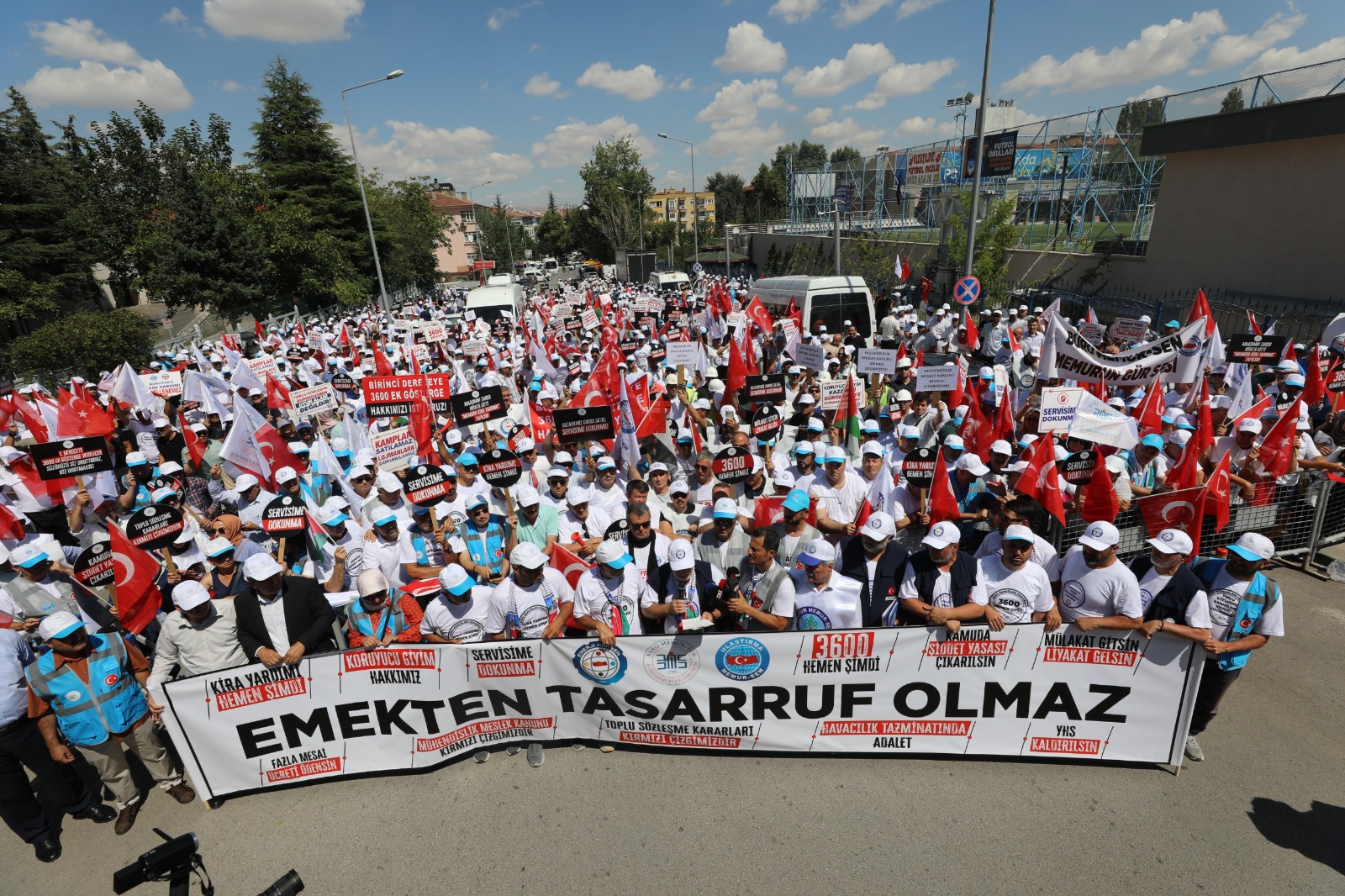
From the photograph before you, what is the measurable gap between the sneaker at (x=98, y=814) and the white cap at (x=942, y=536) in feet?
20.2

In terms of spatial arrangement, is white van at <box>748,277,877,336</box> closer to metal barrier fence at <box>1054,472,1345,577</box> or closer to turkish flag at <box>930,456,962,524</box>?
metal barrier fence at <box>1054,472,1345,577</box>

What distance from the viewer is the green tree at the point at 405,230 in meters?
41.3

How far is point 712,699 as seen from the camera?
475 cm

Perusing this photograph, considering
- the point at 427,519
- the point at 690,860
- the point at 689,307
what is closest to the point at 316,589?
the point at 427,519

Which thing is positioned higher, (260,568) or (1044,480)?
(260,568)

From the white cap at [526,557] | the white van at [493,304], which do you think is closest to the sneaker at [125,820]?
the white cap at [526,557]

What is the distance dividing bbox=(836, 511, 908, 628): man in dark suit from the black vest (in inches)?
61.4

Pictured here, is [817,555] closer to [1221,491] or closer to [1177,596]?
[1177,596]

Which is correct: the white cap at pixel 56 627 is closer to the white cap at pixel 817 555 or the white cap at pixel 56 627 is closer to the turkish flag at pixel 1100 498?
the white cap at pixel 817 555

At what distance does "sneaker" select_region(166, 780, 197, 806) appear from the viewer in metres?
4.93

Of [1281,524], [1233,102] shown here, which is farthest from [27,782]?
[1233,102]

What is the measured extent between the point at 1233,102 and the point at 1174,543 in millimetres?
19818

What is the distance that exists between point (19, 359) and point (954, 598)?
24.7 meters

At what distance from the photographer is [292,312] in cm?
3003
